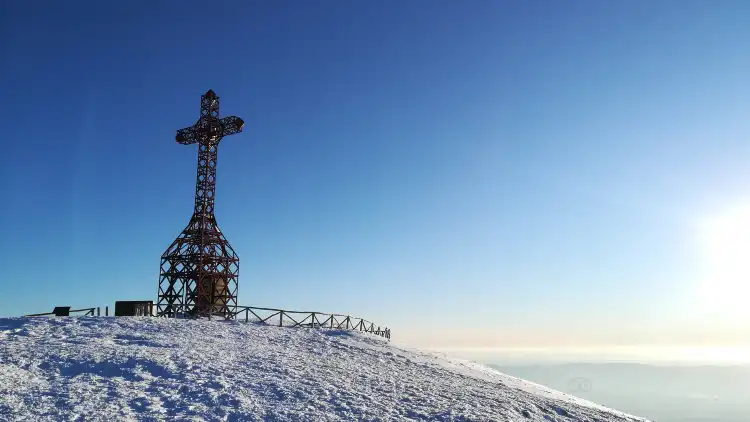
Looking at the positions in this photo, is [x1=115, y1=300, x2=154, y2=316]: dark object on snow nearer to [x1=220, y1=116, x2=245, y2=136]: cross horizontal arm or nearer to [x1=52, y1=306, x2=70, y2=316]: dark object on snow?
[x1=52, y1=306, x2=70, y2=316]: dark object on snow

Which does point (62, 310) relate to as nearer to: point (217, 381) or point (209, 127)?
point (217, 381)

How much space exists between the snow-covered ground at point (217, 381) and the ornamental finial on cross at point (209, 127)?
23.7m

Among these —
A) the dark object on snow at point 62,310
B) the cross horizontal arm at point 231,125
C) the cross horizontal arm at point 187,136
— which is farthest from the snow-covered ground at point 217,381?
the cross horizontal arm at point 187,136

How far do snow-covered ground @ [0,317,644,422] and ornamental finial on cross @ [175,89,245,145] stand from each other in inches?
931

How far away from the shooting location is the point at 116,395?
50.2 feet

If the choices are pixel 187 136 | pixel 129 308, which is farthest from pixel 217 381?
pixel 187 136

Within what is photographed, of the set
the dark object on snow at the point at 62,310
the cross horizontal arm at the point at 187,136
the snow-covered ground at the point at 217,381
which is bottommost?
the snow-covered ground at the point at 217,381

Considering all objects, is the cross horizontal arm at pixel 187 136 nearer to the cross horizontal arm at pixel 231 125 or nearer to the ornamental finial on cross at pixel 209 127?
the ornamental finial on cross at pixel 209 127

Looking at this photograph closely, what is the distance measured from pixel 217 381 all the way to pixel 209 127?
34185mm

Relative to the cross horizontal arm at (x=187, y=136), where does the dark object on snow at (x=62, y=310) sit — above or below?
below

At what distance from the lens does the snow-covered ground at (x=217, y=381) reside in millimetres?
14781

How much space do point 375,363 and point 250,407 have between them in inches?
387

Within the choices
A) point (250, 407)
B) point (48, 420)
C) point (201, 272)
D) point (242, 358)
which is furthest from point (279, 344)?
point (201, 272)

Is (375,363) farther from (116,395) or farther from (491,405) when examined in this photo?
(116,395)
